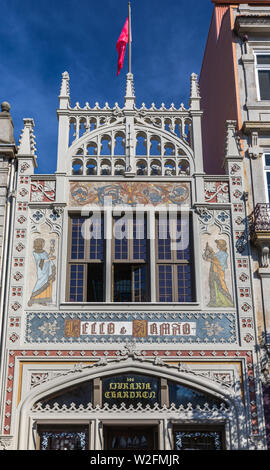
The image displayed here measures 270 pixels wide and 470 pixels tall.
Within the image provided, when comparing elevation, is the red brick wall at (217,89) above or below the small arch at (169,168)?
above

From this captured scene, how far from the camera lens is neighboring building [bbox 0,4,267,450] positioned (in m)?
17.7

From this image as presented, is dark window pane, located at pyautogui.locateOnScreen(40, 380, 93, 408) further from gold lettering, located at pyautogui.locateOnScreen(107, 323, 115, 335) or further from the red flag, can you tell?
the red flag

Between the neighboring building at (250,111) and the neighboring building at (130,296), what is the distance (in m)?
0.28

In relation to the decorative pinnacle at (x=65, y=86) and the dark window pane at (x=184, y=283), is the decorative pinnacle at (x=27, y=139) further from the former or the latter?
the dark window pane at (x=184, y=283)

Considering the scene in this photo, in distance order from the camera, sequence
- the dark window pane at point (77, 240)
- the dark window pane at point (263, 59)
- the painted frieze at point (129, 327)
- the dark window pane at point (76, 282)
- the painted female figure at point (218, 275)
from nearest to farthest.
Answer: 1. the painted frieze at point (129, 327)
2. the painted female figure at point (218, 275)
3. the dark window pane at point (76, 282)
4. the dark window pane at point (77, 240)
5. the dark window pane at point (263, 59)

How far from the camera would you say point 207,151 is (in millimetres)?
26625

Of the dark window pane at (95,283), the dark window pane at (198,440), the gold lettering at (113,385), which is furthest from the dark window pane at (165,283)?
the dark window pane at (198,440)

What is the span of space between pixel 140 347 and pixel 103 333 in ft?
3.84

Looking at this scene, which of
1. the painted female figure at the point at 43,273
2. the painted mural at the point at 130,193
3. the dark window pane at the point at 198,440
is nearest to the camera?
the dark window pane at the point at 198,440

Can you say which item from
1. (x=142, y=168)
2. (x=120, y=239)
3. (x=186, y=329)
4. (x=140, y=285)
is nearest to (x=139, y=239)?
(x=120, y=239)

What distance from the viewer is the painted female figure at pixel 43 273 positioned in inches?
748

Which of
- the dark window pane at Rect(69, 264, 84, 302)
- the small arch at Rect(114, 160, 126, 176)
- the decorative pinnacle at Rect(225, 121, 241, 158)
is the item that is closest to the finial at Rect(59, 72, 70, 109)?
the small arch at Rect(114, 160, 126, 176)
